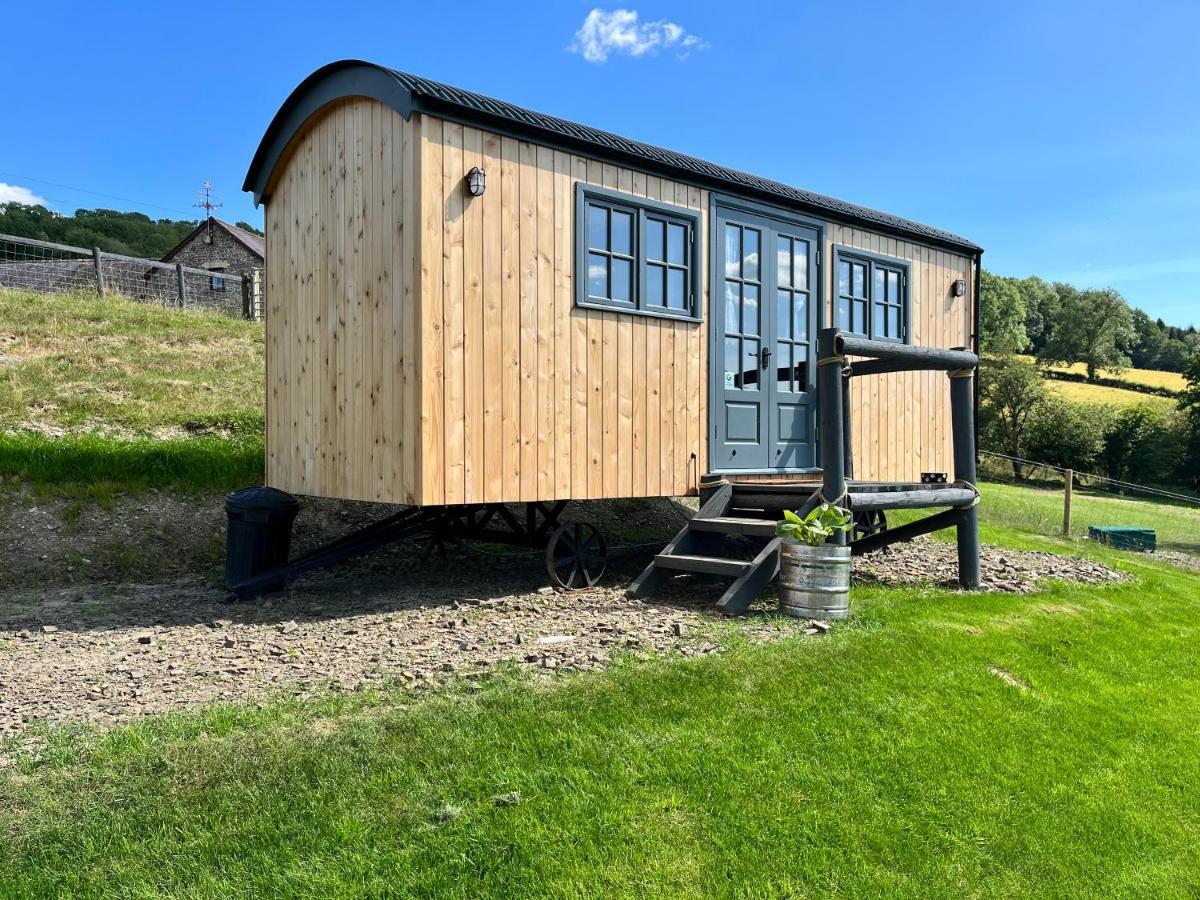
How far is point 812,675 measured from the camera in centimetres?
411

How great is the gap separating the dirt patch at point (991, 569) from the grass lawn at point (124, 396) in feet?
21.6

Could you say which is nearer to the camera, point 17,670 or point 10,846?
point 10,846

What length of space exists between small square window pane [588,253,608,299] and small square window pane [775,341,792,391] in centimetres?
198

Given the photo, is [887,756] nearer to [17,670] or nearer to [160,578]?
[17,670]

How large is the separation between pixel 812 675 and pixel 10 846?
333 cm

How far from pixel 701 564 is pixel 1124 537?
10.8m

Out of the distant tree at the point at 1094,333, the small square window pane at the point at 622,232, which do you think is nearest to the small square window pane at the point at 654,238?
the small square window pane at the point at 622,232

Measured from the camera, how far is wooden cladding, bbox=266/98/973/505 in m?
5.19

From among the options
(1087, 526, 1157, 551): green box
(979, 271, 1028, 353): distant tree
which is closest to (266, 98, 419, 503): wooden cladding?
(1087, 526, 1157, 551): green box

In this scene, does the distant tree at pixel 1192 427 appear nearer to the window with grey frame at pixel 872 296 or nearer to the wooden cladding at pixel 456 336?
the window with grey frame at pixel 872 296

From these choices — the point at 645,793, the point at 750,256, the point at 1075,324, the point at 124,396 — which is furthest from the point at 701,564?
the point at 1075,324

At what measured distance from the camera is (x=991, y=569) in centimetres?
745

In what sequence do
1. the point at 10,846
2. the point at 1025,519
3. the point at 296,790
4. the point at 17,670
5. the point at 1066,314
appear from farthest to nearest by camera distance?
the point at 1066,314, the point at 1025,519, the point at 17,670, the point at 296,790, the point at 10,846

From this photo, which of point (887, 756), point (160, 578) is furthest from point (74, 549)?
point (887, 756)
